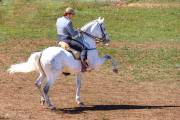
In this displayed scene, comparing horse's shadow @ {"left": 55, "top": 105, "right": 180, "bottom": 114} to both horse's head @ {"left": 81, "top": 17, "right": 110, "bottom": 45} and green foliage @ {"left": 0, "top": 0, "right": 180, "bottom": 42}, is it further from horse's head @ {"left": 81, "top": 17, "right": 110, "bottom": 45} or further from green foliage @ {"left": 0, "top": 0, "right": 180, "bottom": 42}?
green foliage @ {"left": 0, "top": 0, "right": 180, "bottom": 42}

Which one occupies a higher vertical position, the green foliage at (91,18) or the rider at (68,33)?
the rider at (68,33)

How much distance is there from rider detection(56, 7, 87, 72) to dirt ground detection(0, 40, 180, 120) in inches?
55.7

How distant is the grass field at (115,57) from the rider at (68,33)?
4.65 feet

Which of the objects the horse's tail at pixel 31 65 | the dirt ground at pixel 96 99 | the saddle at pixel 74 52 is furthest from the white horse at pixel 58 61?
the dirt ground at pixel 96 99

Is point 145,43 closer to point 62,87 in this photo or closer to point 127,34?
point 127,34

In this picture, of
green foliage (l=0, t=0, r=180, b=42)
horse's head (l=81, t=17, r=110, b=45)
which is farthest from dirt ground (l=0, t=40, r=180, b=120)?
green foliage (l=0, t=0, r=180, b=42)

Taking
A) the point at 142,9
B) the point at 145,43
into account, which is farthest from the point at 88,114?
the point at 142,9

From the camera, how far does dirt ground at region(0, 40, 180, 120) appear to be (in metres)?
13.8

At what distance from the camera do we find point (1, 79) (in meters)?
18.6

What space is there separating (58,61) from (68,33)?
30.4 inches

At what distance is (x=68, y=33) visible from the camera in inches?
571

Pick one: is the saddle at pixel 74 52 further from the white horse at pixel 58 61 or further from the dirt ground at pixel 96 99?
the dirt ground at pixel 96 99

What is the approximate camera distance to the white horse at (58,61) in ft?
46.2

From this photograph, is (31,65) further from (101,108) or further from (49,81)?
(101,108)
